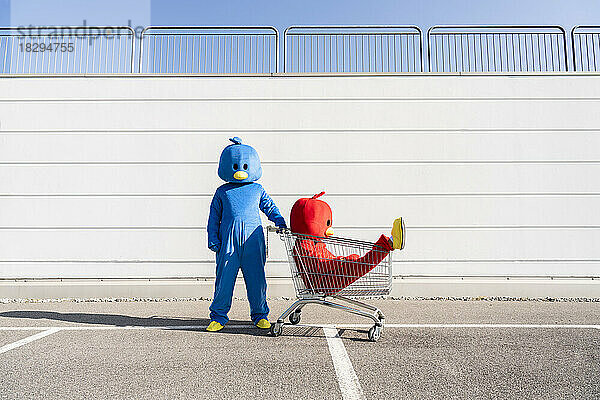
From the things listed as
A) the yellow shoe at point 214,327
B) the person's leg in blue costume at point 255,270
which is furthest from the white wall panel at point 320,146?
the yellow shoe at point 214,327

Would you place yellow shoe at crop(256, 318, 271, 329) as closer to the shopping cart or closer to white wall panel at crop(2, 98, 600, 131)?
the shopping cart

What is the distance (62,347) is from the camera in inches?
148

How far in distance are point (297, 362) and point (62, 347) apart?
1901 millimetres

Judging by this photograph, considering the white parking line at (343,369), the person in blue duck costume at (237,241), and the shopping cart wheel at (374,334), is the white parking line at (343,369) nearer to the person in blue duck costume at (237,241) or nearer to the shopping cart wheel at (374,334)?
the shopping cart wheel at (374,334)

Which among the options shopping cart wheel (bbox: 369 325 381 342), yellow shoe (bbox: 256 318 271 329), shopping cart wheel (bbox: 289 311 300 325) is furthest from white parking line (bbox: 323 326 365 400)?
yellow shoe (bbox: 256 318 271 329)

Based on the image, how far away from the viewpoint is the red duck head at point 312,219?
4312mm

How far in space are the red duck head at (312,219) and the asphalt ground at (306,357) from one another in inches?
36.5

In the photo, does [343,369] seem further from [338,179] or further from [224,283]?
[338,179]

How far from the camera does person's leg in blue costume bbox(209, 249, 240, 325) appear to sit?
4.61 metres

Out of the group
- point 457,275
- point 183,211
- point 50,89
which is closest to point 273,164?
point 183,211

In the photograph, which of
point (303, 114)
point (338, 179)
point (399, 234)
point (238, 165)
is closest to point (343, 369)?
point (399, 234)

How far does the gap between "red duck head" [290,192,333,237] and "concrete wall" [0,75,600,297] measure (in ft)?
9.93

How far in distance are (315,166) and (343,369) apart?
465 cm

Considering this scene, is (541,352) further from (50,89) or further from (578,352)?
(50,89)
